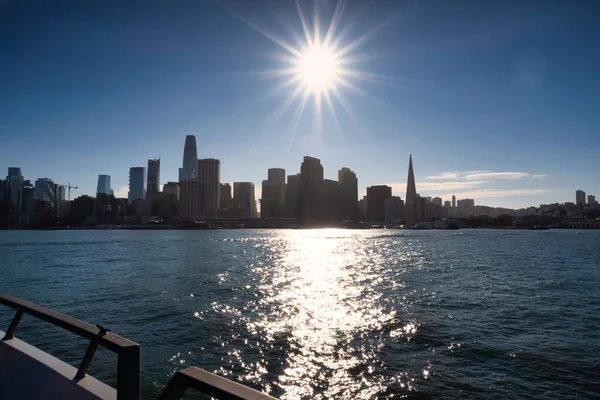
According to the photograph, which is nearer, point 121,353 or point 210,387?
point 210,387

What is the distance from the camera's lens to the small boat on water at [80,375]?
2.86 metres

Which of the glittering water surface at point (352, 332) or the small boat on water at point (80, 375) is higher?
the small boat on water at point (80, 375)

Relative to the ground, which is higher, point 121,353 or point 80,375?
point 121,353

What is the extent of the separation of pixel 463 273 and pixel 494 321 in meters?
25.1

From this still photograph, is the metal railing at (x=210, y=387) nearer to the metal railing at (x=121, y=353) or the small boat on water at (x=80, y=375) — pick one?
the small boat on water at (x=80, y=375)

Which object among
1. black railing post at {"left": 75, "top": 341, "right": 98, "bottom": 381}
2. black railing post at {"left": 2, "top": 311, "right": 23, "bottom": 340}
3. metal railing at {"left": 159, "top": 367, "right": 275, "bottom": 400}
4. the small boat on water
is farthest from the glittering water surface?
metal railing at {"left": 159, "top": 367, "right": 275, "bottom": 400}

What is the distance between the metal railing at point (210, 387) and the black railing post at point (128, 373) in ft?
2.44

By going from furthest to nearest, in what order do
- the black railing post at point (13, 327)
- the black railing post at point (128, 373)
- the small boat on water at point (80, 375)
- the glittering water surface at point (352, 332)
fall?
the glittering water surface at point (352, 332), the black railing post at point (13, 327), the black railing post at point (128, 373), the small boat on water at point (80, 375)

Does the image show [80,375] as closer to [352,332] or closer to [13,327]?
[13,327]

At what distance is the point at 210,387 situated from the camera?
109 inches

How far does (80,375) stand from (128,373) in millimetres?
1812

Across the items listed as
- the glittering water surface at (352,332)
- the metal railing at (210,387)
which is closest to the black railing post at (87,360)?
the metal railing at (210,387)

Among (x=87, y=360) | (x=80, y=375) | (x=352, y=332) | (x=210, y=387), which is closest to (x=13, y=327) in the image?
(x=80, y=375)

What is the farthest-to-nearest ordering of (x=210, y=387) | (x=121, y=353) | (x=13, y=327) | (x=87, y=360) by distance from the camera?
(x=13, y=327) < (x=87, y=360) < (x=121, y=353) < (x=210, y=387)
